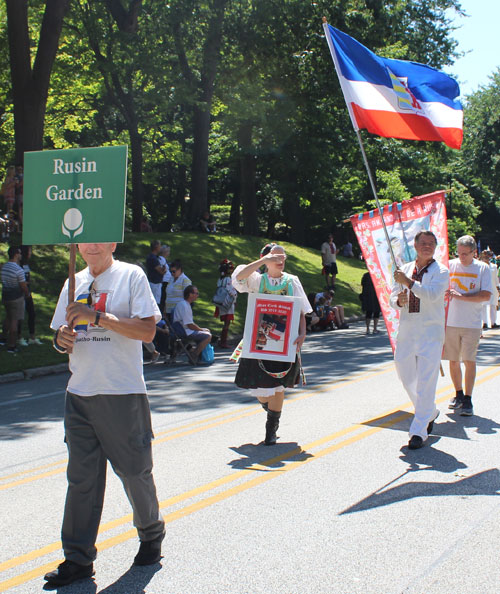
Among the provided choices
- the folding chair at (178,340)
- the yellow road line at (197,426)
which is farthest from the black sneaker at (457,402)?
the folding chair at (178,340)

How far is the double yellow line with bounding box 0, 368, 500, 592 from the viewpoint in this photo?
14.9 feet

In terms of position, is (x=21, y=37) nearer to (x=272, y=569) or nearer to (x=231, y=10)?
(x=231, y=10)

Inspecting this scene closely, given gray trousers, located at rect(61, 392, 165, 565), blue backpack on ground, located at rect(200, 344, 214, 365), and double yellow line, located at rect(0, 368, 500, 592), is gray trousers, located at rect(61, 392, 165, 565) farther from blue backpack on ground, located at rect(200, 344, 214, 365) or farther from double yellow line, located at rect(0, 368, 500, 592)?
blue backpack on ground, located at rect(200, 344, 214, 365)

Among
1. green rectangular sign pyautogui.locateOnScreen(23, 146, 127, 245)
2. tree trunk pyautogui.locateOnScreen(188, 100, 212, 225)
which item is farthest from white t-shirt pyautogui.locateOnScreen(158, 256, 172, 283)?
tree trunk pyautogui.locateOnScreen(188, 100, 212, 225)

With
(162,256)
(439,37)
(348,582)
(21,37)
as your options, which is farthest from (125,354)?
(439,37)

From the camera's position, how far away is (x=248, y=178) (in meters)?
35.8

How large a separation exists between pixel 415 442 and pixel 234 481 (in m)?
1.90

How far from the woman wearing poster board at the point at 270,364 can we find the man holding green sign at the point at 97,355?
298 cm

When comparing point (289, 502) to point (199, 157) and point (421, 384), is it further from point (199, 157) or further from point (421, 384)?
point (199, 157)

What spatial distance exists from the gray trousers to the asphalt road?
27cm

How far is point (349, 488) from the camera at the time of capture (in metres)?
5.92

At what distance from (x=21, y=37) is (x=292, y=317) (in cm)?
1556

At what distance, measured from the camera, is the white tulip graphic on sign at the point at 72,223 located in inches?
170

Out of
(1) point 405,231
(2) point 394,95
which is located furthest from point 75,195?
(1) point 405,231
